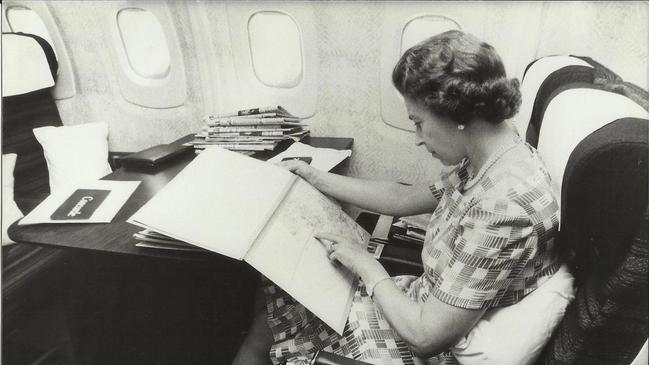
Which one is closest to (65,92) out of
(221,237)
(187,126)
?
(187,126)

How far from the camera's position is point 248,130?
166cm

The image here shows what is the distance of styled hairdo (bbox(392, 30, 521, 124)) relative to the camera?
833mm

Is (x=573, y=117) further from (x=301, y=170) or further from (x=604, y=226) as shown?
(x=301, y=170)

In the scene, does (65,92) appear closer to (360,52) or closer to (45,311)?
(45,311)

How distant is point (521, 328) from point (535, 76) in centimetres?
76

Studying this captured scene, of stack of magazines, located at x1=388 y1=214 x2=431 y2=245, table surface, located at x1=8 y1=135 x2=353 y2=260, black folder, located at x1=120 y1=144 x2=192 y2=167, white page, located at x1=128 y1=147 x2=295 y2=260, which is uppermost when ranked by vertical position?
white page, located at x1=128 y1=147 x2=295 y2=260

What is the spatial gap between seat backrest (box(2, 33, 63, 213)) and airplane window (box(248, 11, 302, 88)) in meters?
1.08

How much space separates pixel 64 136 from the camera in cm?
214

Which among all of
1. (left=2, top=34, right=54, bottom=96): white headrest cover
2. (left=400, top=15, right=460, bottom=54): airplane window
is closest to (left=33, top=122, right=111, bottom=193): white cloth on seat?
(left=2, top=34, right=54, bottom=96): white headrest cover

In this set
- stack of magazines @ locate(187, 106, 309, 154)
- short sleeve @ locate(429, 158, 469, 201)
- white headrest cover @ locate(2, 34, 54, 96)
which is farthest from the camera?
white headrest cover @ locate(2, 34, 54, 96)

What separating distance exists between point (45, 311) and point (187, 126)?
1.15m

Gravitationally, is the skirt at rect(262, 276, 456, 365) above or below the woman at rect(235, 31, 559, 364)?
below

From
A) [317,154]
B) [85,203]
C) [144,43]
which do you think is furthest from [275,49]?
[85,203]

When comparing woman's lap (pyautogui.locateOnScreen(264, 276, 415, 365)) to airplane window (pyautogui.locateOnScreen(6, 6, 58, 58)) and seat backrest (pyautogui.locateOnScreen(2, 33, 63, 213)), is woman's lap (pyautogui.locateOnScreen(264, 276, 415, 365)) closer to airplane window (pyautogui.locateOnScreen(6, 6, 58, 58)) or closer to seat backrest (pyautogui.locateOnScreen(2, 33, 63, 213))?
seat backrest (pyautogui.locateOnScreen(2, 33, 63, 213))
